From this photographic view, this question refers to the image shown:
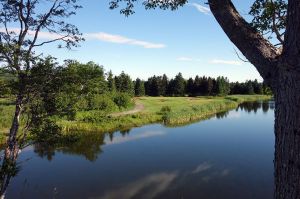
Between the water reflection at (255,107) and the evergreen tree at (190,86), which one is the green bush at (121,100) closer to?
the water reflection at (255,107)

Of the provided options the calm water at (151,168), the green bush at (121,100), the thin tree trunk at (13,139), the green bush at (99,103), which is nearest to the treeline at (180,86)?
the green bush at (121,100)

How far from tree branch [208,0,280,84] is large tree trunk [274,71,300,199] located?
0.24 m

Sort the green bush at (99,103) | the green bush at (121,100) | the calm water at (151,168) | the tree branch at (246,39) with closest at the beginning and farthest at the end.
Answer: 1. the tree branch at (246,39)
2. the green bush at (99,103)
3. the calm water at (151,168)
4. the green bush at (121,100)

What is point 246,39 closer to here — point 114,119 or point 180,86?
point 114,119

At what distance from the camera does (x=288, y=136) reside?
268cm

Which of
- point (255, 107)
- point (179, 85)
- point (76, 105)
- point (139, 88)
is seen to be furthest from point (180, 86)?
point (76, 105)

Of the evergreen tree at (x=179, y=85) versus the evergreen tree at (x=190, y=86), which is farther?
the evergreen tree at (x=190, y=86)

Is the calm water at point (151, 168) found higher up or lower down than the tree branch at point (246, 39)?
lower down

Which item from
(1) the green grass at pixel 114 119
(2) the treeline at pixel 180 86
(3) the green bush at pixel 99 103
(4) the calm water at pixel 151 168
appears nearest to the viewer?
(3) the green bush at pixel 99 103

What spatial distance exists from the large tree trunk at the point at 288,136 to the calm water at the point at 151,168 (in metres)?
11.8

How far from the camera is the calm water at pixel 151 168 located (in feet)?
58.6

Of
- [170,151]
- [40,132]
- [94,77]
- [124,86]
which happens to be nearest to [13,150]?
[40,132]

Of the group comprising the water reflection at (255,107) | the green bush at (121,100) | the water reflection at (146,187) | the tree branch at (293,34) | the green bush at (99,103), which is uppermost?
the tree branch at (293,34)

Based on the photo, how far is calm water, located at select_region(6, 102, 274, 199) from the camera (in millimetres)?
17859
